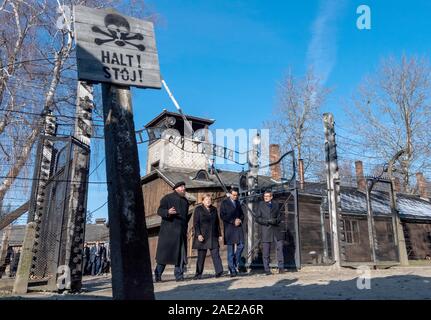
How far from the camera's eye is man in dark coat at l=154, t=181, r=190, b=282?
826 cm

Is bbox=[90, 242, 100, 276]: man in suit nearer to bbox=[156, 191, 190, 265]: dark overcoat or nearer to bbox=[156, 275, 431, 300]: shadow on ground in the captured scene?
bbox=[156, 191, 190, 265]: dark overcoat

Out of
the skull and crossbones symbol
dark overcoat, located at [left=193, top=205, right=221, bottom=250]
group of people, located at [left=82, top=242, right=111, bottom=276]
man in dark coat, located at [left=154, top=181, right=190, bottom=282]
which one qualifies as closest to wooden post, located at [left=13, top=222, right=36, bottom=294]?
man in dark coat, located at [left=154, top=181, right=190, bottom=282]

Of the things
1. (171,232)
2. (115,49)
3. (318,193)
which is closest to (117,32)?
(115,49)

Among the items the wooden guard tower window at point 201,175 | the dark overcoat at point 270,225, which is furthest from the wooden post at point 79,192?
the wooden guard tower window at point 201,175

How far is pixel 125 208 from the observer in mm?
3672

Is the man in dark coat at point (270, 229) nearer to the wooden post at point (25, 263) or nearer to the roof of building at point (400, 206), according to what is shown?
the wooden post at point (25, 263)

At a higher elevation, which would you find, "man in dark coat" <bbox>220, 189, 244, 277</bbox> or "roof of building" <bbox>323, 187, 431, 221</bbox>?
"roof of building" <bbox>323, 187, 431, 221</bbox>

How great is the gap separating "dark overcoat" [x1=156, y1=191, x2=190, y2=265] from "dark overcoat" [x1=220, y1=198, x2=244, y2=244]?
126cm

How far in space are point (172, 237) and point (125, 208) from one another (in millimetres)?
4830

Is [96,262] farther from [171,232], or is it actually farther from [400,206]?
[400,206]

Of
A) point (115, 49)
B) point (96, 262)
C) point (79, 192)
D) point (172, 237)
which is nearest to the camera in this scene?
point (115, 49)

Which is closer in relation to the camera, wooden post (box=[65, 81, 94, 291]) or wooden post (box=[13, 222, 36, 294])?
wooden post (box=[13, 222, 36, 294])
